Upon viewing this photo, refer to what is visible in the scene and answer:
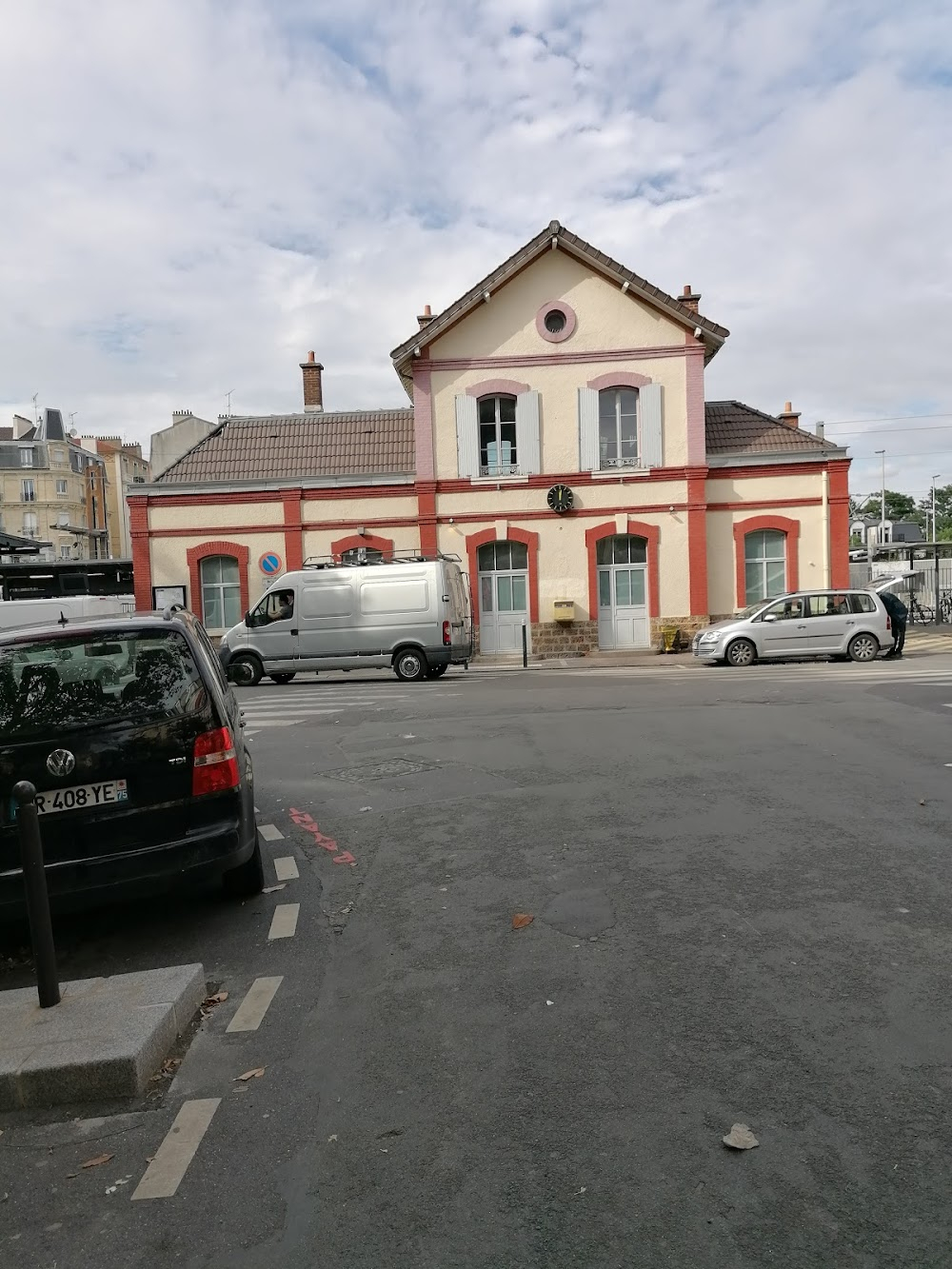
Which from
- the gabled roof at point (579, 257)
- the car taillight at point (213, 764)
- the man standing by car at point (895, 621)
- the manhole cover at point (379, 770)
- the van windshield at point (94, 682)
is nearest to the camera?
the van windshield at point (94, 682)

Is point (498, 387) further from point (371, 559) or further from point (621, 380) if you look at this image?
point (371, 559)

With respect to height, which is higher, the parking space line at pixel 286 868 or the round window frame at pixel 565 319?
the round window frame at pixel 565 319

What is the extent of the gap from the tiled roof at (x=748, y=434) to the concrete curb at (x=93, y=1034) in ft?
78.7

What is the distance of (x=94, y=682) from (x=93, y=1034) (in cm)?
191

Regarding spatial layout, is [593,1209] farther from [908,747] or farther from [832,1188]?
[908,747]

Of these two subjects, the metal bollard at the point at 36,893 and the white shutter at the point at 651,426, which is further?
the white shutter at the point at 651,426

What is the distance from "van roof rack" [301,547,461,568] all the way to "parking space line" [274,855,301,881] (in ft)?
44.2

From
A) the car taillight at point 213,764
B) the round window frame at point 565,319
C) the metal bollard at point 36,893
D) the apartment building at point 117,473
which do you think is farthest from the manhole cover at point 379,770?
the apartment building at point 117,473

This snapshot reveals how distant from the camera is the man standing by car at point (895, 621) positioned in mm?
20828

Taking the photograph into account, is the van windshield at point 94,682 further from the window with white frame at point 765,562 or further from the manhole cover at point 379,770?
the window with white frame at point 765,562

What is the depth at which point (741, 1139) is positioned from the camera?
3.07 m

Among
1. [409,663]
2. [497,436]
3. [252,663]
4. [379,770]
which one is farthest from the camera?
[497,436]

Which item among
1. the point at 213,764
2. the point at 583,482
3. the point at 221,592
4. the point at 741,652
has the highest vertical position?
the point at 583,482

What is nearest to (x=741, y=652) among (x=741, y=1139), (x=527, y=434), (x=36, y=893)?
(x=527, y=434)
